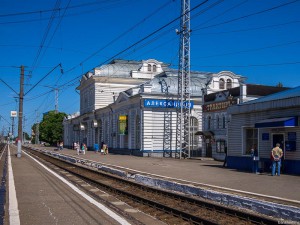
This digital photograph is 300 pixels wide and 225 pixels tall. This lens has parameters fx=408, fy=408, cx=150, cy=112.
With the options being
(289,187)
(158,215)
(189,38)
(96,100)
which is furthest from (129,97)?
(158,215)

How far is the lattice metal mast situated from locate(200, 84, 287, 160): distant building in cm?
176

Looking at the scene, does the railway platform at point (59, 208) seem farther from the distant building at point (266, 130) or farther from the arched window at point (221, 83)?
the arched window at point (221, 83)

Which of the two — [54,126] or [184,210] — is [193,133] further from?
[54,126]

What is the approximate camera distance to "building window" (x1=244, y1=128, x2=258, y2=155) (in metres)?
22.3

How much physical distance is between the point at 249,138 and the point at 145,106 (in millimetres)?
20432

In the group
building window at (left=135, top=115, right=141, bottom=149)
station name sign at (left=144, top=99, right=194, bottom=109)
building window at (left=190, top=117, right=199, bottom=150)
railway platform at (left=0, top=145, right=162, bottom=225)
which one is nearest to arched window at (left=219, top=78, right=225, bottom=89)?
station name sign at (left=144, top=99, right=194, bottom=109)

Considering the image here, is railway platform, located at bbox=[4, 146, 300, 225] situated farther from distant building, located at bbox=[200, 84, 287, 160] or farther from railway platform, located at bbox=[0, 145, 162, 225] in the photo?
distant building, located at bbox=[200, 84, 287, 160]

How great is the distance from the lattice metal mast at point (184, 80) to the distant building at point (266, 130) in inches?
533

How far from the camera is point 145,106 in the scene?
138 feet

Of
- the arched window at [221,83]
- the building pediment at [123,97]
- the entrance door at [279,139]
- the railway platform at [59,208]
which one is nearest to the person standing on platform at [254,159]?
the entrance door at [279,139]

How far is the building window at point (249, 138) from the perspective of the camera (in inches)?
878

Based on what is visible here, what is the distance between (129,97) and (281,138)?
26.8 metres

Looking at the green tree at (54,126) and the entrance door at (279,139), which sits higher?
the green tree at (54,126)

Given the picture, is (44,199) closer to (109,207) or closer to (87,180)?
(109,207)
